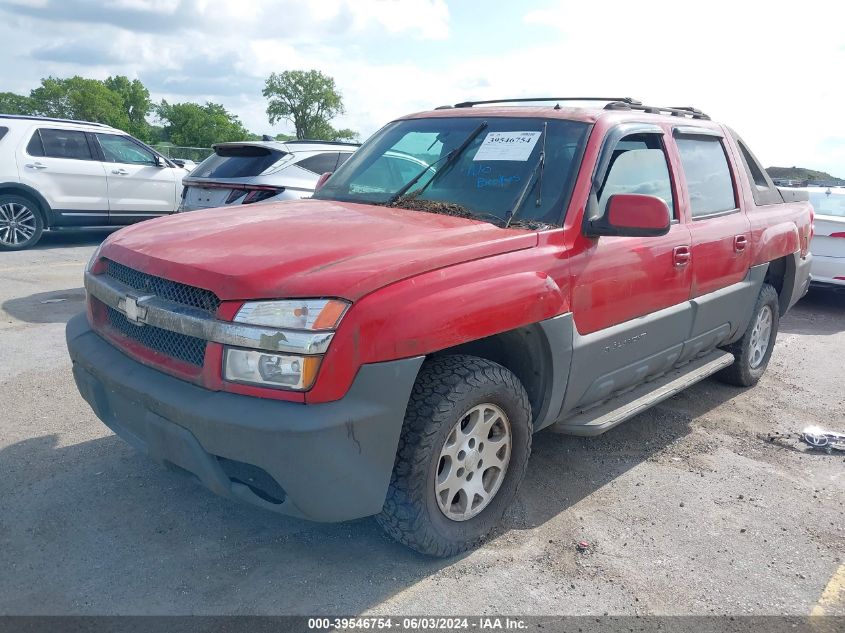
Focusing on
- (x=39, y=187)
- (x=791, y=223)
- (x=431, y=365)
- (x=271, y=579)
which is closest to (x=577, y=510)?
(x=431, y=365)

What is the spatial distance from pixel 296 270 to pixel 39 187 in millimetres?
9409

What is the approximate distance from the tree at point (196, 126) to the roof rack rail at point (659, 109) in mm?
89081

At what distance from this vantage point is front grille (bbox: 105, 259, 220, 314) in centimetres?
276

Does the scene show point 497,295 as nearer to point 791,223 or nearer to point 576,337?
point 576,337

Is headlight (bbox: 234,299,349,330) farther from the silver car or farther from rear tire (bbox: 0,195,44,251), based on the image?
rear tire (bbox: 0,195,44,251)

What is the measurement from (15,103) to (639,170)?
105726 millimetres

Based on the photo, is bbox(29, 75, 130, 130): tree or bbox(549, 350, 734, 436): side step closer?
bbox(549, 350, 734, 436): side step

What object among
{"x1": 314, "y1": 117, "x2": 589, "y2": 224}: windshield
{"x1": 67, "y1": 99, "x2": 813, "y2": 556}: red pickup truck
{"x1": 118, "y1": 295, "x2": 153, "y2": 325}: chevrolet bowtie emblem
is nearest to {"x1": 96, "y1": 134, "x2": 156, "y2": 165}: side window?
{"x1": 67, "y1": 99, "x2": 813, "y2": 556}: red pickup truck

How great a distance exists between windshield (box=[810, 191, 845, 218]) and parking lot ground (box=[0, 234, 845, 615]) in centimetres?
496

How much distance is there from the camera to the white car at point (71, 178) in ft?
33.8

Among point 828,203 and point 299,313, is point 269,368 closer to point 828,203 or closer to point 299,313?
point 299,313

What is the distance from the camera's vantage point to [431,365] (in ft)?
9.81

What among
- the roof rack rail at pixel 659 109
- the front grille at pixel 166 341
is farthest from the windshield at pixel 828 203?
the front grille at pixel 166 341

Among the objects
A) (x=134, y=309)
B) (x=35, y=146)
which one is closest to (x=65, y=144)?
(x=35, y=146)
